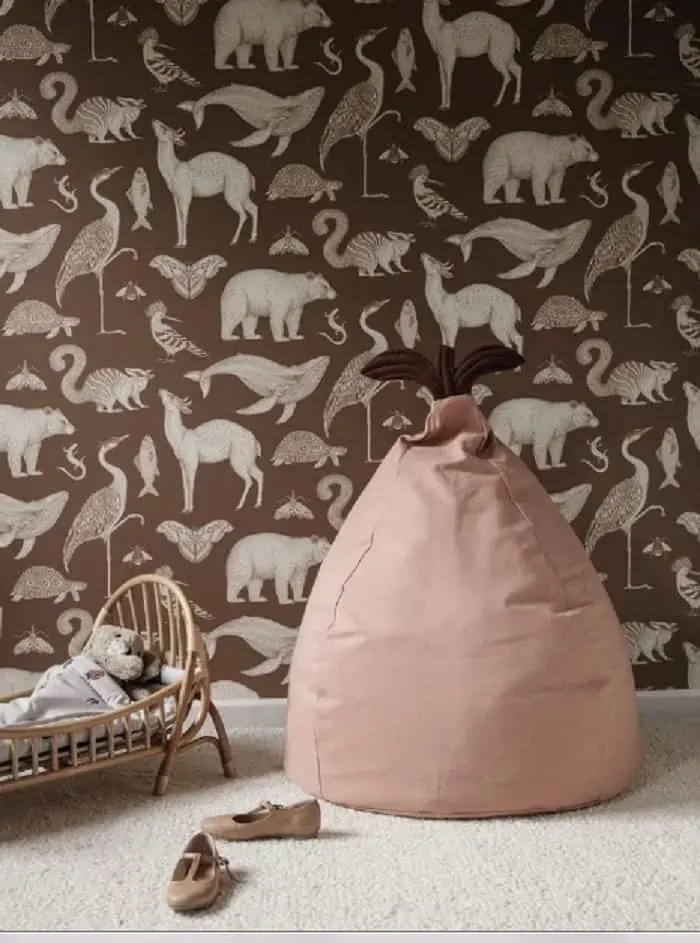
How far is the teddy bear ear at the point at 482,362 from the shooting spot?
3131mm

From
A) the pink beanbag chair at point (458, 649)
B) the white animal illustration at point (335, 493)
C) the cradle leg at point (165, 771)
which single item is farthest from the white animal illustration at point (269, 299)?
the cradle leg at point (165, 771)

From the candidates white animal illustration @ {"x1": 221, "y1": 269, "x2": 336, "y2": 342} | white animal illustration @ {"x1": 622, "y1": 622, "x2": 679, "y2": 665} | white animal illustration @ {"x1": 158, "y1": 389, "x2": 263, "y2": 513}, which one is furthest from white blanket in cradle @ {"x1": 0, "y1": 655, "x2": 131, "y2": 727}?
white animal illustration @ {"x1": 622, "y1": 622, "x2": 679, "y2": 665}

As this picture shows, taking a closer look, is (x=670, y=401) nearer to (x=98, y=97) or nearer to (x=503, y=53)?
(x=503, y=53)

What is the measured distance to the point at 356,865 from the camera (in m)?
2.55

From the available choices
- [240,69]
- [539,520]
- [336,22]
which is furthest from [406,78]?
A: [539,520]

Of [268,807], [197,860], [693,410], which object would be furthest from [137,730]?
[693,410]

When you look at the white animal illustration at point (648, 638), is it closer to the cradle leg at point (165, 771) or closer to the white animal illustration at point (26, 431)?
the cradle leg at point (165, 771)

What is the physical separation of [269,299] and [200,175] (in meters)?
0.44

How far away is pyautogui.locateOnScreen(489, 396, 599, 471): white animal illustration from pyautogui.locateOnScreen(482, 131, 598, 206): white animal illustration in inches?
25.5

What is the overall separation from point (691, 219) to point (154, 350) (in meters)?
1.73

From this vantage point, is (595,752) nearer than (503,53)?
Yes

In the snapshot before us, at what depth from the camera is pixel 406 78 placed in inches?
141

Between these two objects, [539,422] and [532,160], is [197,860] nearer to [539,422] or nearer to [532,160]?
[539,422]

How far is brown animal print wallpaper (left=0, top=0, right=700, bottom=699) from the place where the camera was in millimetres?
3566
